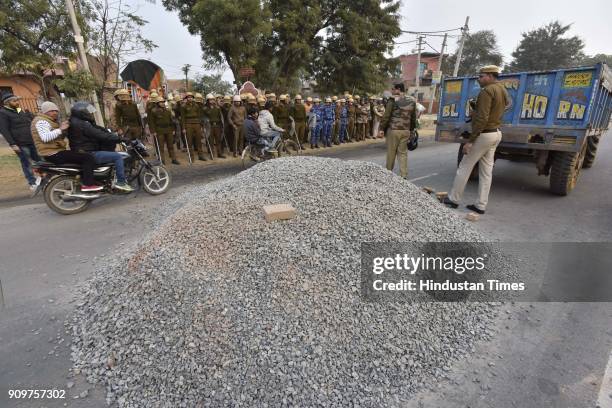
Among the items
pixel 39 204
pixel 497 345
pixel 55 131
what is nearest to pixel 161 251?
pixel 497 345

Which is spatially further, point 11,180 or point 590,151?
point 590,151

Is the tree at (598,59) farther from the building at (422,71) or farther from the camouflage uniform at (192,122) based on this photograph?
the camouflage uniform at (192,122)

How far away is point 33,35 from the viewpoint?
7141 millimetres

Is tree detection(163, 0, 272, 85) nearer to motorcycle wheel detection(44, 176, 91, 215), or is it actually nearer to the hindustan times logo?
motorcycle wheel detection(44, 176, 91, 215)

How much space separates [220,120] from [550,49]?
1822 inches

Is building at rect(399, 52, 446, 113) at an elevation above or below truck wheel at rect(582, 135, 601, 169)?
above

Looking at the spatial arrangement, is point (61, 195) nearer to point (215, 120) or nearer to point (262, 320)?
point (262, 320)

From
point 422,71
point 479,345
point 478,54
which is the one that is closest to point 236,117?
point 479,345

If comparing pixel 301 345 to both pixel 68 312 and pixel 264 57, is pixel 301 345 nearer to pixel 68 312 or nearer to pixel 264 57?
pixel 68 312

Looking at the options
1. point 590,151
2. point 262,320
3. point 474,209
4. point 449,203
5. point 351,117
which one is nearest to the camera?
point 262,320

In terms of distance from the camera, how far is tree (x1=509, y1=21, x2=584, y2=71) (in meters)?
38.9

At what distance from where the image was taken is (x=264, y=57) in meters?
14.1

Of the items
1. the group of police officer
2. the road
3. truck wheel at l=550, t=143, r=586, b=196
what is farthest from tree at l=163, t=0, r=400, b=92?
truck wheel at l=550, t=143, r=586, b=196

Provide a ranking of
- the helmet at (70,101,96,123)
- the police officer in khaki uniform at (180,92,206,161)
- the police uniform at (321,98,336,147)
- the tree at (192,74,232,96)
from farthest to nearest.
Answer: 1. the tree at (192,74,232,96)
2. the police uniform at (321,98,336,147)
3. the police officer in khaki uniform at (180,92,206,161)
4. the helmet at (70,101,96,123)
